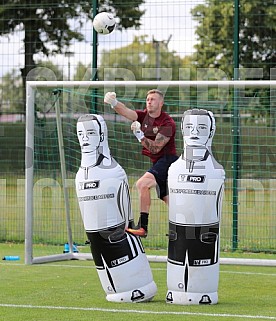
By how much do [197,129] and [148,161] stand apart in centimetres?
555

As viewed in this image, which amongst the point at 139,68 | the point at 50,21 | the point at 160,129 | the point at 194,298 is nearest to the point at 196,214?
the point at 194,298

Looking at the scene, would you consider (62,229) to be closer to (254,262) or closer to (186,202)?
(254,262)

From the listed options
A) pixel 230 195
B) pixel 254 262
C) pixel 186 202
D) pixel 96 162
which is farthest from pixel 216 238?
pixel 230 195

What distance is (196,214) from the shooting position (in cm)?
941

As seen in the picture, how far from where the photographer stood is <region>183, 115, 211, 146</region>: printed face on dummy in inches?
375

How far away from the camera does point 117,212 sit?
9703mm

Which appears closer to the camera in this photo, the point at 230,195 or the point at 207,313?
the point at 207,313

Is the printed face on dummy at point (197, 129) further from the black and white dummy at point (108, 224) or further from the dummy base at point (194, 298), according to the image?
the dummy base at point (194, 298)

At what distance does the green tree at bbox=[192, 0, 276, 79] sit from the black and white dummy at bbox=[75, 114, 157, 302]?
21.7ft

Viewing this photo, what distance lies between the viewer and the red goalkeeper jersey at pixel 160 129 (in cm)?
1104

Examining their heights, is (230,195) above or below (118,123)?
below

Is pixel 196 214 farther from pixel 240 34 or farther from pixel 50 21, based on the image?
pixel 50 21

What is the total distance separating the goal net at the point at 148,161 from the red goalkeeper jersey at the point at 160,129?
2.30 metres

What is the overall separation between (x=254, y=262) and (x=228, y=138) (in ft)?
9.54
